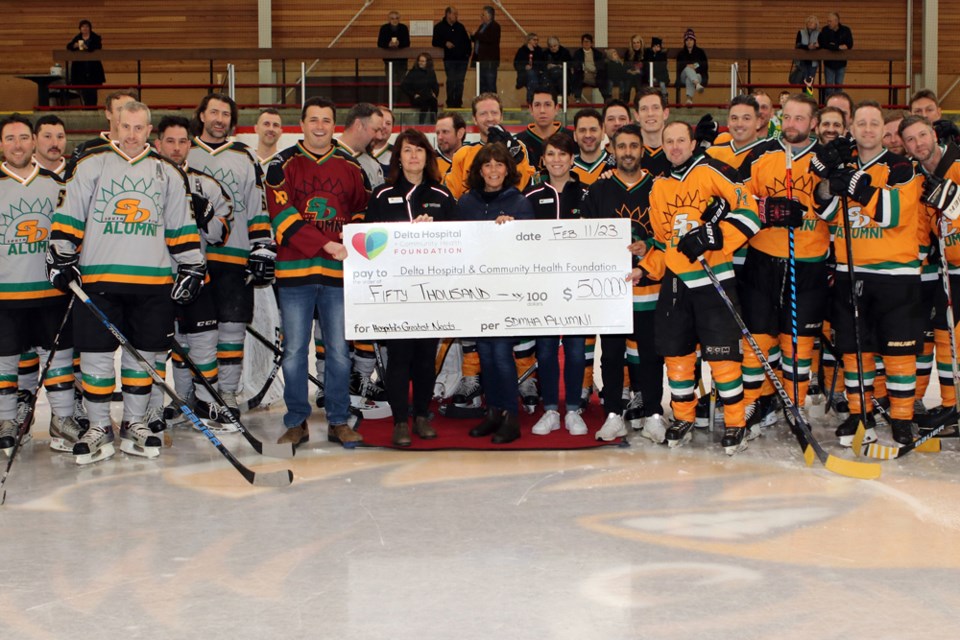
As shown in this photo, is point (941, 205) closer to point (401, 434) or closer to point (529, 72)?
point (401, 434)

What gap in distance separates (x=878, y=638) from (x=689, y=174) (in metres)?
2.46

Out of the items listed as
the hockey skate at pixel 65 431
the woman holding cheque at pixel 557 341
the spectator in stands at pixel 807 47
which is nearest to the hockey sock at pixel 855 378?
the woman holding cheque at pixel 557 341

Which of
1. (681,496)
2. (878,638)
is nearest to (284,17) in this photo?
(681,496)

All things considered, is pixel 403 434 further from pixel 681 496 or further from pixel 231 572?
pixel 231 572

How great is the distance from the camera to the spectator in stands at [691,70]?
11.3 m

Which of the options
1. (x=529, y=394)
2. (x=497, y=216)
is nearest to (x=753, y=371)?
(x=529, y=394)

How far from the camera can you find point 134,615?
2.95 m

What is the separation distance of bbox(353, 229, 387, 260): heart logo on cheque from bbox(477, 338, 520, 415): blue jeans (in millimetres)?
642

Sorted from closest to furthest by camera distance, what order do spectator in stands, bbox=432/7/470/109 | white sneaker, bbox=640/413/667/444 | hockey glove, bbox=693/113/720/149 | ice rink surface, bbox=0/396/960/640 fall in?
ice rink surface, bbox=0/396/960/640
white sneaker, bbox=640/413/667/444
hockey glove, bbox=693/113/720/149
spectator in stands, bbox=432/7/470/109

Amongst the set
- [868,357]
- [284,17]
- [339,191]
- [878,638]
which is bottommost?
[878,638]

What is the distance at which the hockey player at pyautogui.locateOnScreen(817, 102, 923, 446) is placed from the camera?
4715 millimetres

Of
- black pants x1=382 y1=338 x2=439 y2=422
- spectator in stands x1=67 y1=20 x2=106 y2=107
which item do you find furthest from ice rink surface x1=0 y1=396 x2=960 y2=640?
spectator in stands x1=67 y1=20 x2=106 y2=107

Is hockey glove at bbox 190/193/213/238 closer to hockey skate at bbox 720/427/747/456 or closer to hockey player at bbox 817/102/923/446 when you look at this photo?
hockey skate at bbox 720/427/747/456

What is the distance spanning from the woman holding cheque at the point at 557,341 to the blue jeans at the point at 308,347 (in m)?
0.92
